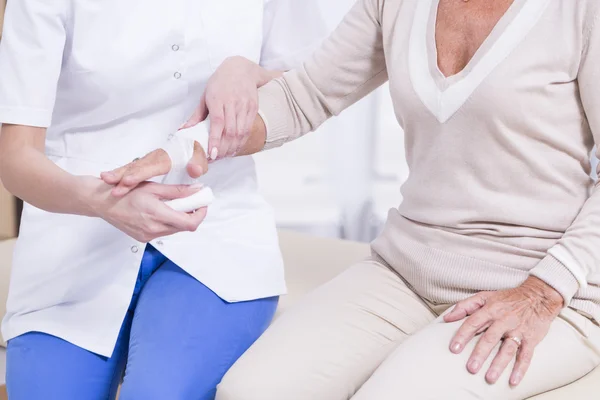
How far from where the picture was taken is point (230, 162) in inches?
58.7

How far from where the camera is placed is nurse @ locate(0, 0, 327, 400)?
1294 millimetres

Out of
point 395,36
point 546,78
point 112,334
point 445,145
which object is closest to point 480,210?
point 445,145

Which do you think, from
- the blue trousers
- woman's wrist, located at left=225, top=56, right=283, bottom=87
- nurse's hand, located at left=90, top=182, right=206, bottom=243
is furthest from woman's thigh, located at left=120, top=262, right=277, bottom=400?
woman's wrist, located at left=225, top=56, right=283, bottom=87

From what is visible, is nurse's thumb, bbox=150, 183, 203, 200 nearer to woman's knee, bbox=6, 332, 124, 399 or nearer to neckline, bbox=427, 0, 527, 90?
woman's knee, bbox=6, 332, 124, 399

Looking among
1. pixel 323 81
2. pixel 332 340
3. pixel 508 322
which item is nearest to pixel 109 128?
pixel 323 81

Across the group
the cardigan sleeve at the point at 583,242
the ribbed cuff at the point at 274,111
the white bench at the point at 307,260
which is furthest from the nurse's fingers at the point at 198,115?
the cardigan sleeve at the point at 583,242

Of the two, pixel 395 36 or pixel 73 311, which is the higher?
pixel 395 36

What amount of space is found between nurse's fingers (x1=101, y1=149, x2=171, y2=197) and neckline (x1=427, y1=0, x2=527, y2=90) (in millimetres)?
451

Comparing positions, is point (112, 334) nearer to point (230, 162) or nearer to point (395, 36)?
point (230, 162)

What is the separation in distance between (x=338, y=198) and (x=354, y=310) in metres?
1.80

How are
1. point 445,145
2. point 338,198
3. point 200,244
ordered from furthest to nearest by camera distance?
1. point 338,198
2. point 200,244
3. point 445,145

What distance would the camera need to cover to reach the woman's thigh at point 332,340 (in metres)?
1.22

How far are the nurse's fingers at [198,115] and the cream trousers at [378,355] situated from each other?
0.35 metres

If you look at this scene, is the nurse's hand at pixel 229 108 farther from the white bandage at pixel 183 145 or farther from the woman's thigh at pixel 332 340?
the woman's thigh at pixel 332 340
